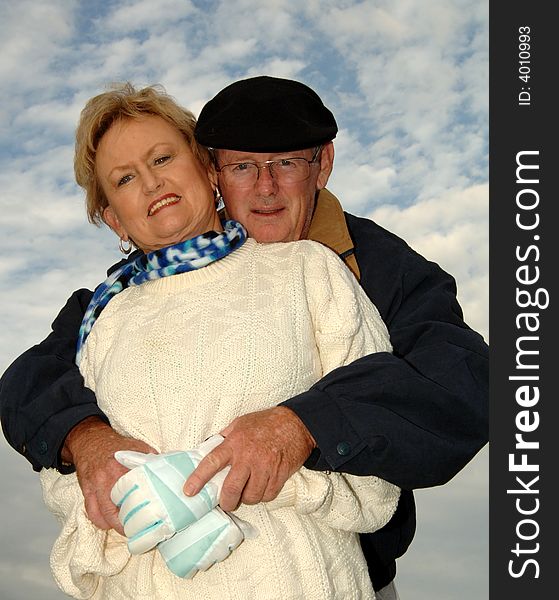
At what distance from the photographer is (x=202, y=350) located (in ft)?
8.93

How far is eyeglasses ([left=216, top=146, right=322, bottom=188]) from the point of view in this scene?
10.7 feet

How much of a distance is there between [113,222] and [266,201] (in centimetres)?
52

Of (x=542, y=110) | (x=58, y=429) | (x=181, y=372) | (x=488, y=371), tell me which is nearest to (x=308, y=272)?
(x=181, y=372)

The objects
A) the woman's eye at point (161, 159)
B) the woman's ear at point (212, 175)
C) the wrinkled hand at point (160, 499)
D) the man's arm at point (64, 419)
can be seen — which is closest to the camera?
the wrinkled hand at point (160, 499)

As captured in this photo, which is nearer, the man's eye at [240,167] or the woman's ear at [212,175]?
the woman's ear at [212,175]

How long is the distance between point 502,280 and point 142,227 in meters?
1.24

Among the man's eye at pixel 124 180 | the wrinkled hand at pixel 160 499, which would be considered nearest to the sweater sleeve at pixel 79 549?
the wrinkled hand at pixel 160 499

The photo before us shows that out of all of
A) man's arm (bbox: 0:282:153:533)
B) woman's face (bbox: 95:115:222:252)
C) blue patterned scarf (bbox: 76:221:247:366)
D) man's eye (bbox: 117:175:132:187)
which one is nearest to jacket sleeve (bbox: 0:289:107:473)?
man's arm (bbox: 0:282:153:533)

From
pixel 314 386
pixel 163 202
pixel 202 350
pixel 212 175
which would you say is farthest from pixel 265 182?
pixel 314 386

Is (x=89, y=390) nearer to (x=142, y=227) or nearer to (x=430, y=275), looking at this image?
(x=142, y=227)

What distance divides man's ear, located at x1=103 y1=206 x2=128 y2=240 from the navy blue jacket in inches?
15.9

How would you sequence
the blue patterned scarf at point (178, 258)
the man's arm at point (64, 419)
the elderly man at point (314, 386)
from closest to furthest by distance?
the elderly man at point (314, 386) < the man's arm at point (64, 419) < the blue patterned scarf at point (178, 258)

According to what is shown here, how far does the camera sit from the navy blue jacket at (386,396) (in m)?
2.65

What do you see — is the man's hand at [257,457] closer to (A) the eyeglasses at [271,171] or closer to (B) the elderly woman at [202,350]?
(B) the elderly woman at [202,350]
